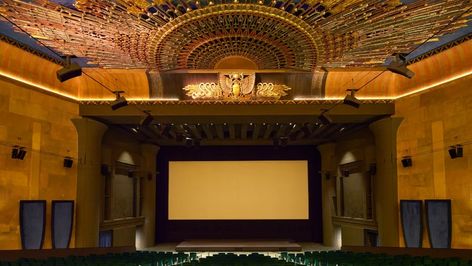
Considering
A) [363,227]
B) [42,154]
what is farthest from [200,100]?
[363,227]

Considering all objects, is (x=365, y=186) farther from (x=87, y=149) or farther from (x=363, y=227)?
(x=87, y=149)

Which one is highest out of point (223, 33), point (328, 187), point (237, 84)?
point (237, 84)

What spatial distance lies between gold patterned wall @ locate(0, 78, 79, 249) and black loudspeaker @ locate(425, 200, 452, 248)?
34.4 feet

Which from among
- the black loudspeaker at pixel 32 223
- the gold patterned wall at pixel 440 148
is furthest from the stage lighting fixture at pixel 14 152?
the gold patterned wall at pixel 440 148

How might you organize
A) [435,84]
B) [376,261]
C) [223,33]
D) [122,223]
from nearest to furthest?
[223,33]
[376,261]
[435,84]
[122,223]

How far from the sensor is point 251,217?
22.6 meters

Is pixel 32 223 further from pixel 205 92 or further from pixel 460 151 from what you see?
pixel 460 151

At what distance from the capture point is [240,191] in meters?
22.7

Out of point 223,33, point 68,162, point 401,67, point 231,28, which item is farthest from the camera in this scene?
point 68,162

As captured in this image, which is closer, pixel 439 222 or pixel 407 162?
pixel 439 222

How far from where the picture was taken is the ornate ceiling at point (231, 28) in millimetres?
7801

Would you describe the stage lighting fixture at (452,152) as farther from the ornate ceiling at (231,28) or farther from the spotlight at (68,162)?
the spotlight at (68,162)

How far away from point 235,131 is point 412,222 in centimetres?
840

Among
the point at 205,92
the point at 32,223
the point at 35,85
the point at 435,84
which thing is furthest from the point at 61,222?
the point at 435,84
